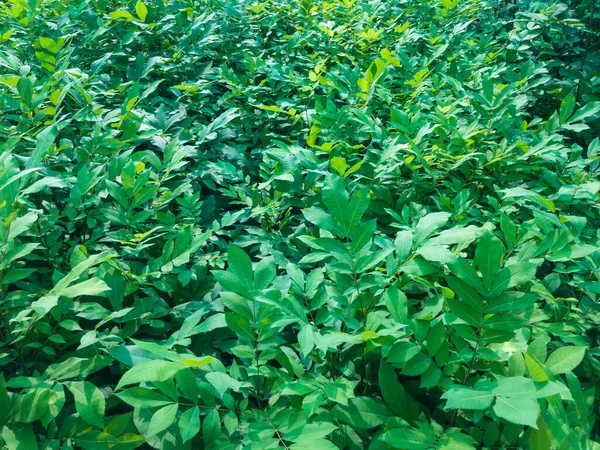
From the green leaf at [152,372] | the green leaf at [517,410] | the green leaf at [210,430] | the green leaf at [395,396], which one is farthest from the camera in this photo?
the green leaf at [395,396]

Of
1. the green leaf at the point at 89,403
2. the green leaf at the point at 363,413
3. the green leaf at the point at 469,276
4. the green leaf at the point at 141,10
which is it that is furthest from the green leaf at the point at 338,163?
the green leaf at the point at 141,10

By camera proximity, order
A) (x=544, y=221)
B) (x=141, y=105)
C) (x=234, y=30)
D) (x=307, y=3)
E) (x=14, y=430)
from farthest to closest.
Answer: (x=307, y=3), (x=234, y=30), (x=141, y=105), (x=544, y=221), (x=14, y=430)

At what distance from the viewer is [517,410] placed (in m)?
0.97

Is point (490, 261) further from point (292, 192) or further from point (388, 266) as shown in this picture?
point (292, 192)

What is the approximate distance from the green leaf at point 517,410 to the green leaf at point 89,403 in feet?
3.04

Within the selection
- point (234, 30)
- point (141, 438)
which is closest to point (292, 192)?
point (141, 438)

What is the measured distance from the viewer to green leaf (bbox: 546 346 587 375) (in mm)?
1191

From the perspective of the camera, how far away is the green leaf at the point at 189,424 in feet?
3.58

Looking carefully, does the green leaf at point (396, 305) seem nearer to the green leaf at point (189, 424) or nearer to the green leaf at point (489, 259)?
the green leaf at point (489, 259)

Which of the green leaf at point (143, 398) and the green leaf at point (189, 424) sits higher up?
the green leaf at point (143, 398)

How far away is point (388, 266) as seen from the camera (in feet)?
4.58

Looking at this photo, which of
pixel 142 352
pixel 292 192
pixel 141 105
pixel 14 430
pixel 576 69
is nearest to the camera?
pixel 14 430

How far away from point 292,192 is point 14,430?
4.32 feet

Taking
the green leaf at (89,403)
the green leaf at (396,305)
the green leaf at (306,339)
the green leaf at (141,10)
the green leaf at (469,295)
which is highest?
the green leaf at (141,10)
